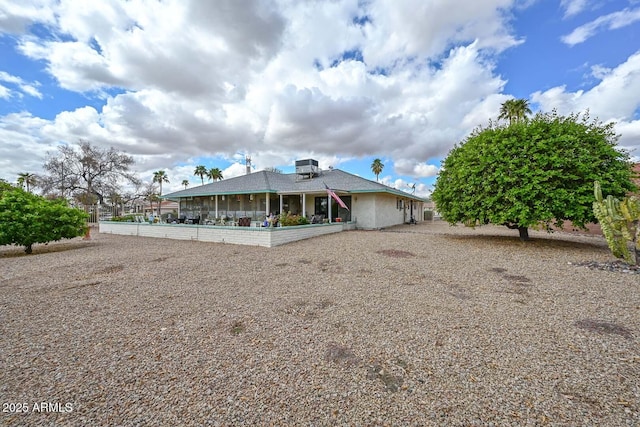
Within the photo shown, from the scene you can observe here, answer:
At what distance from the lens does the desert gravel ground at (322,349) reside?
2.13 metres

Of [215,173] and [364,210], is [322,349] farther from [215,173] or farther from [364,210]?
[215,173]

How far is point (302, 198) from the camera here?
17.3 m

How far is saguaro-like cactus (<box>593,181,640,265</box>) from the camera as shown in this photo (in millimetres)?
6418

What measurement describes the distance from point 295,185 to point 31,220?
41.9 ft

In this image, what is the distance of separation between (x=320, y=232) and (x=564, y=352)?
10603mm

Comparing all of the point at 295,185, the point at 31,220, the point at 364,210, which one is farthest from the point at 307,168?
the point at 31,220

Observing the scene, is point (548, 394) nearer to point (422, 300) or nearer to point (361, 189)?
point (422, 300)

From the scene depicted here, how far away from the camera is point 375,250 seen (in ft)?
29.9

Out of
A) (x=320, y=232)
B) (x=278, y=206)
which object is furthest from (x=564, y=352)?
(x=278, y=206)

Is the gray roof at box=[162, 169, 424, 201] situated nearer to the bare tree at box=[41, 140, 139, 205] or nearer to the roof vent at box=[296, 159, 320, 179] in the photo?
the roof vent at box=[296, 159, 320, 179]

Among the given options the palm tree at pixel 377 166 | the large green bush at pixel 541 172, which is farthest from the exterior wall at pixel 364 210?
the palm tree at pixel 377 166

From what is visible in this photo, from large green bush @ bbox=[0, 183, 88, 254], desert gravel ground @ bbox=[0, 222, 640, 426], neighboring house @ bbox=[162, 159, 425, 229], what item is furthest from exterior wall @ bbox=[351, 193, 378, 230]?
large green bush @ bbox=[0, 183, 88, 254]

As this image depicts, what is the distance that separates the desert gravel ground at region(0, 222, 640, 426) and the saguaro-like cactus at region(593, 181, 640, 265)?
1227 mm

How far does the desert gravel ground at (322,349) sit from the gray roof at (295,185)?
33.3ft
